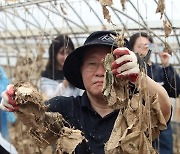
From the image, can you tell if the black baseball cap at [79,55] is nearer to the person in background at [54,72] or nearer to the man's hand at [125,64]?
the man's hand at [125,64]

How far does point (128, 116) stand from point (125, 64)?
0.13 metres

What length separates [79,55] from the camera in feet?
4.52

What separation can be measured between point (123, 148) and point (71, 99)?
492 millimetres

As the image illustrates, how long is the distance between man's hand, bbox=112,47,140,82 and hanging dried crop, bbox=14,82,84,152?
255 millimetres

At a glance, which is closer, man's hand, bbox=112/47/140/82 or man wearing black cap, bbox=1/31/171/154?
man's hand, bbox=112/47/140/82

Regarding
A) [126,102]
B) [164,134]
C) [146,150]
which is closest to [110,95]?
[126,102]

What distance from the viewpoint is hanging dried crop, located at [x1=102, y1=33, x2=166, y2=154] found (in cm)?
94

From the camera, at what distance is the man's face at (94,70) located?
1260 millimetres

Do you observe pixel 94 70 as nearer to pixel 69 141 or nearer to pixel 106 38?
pixel 106 38

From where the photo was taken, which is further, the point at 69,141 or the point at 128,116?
the point at 69,141

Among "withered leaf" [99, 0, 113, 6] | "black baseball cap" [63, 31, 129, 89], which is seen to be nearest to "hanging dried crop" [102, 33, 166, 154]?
"withered leaf" [99, 0, 113, 6]

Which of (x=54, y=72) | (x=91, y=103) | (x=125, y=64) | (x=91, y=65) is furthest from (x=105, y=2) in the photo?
(x=54, y=72)

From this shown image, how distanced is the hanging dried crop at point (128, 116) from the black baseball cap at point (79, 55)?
27 centimetres

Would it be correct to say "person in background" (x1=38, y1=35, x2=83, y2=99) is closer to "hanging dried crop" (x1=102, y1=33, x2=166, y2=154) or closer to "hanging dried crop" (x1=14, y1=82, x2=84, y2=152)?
"hanging dried crop" (x1=14, y1=82, x2=84, y2=152)
